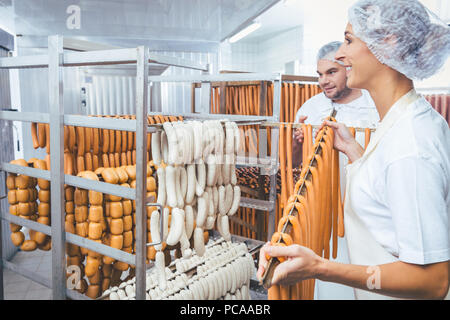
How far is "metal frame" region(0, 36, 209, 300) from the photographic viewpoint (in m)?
1.13

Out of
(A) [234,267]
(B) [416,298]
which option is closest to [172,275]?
(A) [234,267]

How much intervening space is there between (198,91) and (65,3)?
1615 millimetres

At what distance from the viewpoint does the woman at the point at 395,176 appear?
21.9 inches

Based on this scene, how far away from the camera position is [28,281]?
2283 millimetres

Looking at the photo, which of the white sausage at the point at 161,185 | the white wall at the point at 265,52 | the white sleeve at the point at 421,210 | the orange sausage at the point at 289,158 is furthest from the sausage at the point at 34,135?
the white wall at the point at 265,52

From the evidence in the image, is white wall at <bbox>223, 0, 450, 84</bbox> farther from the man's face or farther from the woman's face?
the woman's face

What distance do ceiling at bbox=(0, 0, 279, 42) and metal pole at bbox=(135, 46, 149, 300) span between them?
1.51 m

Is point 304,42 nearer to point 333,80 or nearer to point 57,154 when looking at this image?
point 333,80

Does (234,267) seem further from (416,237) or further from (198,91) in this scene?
(198,91)

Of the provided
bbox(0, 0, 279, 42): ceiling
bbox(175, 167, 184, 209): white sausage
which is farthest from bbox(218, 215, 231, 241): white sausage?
bbox(0, 0, 279, 42): ceiling

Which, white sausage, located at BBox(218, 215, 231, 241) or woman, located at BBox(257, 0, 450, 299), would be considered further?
white sausage, located at BBox(218, 215, 231, 241)

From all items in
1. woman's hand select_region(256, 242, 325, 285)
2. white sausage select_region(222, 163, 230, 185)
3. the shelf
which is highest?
white sausage select_region(222, 163, 230, 185)

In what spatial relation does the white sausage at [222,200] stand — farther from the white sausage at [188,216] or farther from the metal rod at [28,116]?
the metal rod at [28,116]

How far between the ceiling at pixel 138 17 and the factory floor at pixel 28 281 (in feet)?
5.86
